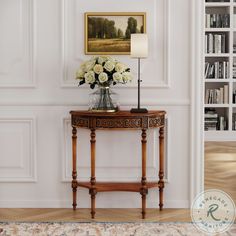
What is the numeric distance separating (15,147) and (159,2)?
178 cm

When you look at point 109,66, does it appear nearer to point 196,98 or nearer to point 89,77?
point 89,77

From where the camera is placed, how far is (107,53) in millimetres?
5121

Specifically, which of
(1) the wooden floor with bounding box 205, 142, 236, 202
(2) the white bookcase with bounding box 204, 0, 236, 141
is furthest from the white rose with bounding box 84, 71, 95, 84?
(2) the white bookcase with bounding box 204, 0, 236, 141

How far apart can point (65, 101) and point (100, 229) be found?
121 cm

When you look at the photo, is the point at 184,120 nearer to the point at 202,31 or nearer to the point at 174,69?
the point at 174,69

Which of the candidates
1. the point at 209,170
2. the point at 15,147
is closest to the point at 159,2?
the point at 15,147

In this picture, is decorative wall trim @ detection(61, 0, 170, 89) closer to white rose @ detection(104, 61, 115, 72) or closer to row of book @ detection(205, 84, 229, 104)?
white rose @ detection(104, 61, 115, 72)

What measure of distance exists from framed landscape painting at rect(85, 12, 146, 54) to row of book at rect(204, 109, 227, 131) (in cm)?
434

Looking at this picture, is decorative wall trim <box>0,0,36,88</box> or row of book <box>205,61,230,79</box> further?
row of book <box>205,61,230,79</box>

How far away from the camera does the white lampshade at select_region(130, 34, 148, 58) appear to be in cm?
479

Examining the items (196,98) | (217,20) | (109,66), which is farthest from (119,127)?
(217,20)

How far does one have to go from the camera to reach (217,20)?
29.9 ft

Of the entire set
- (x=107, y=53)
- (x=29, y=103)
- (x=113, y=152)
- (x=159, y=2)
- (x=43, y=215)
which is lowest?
(x=43, y=215)

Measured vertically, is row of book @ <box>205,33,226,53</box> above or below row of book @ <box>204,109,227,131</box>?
above
